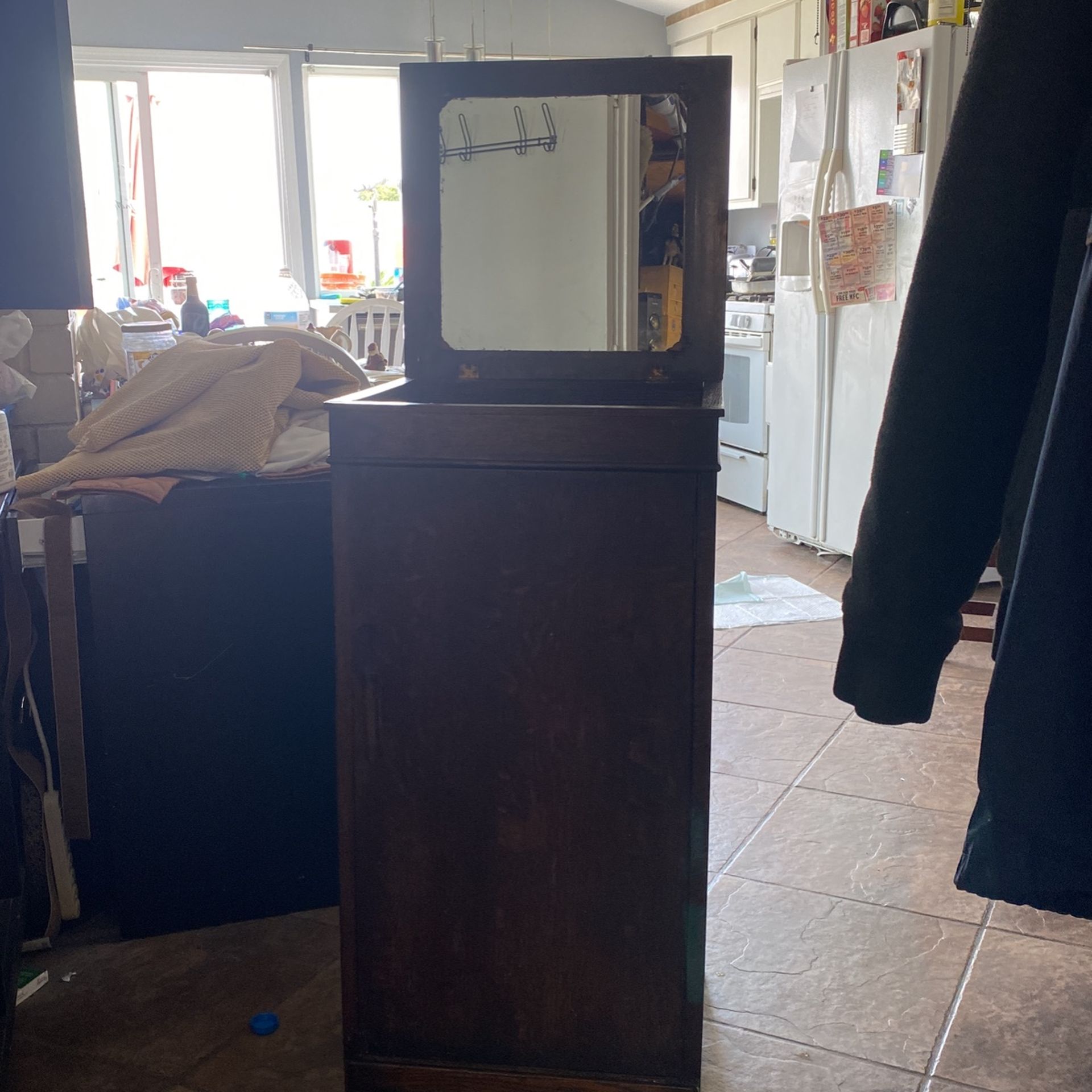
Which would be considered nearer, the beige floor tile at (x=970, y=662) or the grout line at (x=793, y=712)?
the grout line at (x=793, y=712)

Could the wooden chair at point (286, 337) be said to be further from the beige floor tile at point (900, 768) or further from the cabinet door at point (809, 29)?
the cabinet door at point (809, 29)

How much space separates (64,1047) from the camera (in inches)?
63.1

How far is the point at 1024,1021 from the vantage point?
1.66m

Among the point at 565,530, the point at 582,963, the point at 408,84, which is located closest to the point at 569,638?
the point at 565,530

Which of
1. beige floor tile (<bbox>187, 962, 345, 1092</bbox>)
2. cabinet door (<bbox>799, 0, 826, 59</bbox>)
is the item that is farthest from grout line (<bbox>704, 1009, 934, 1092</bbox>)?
cabinet door (<bbox>799, 0, 826, 59</bbox>)

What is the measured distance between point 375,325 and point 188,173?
2.74 m

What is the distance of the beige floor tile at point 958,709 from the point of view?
2.75 m

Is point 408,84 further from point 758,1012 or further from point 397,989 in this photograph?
point 758,1012

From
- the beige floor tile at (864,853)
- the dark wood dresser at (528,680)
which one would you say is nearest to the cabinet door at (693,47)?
the beige floor tile at (864,853)

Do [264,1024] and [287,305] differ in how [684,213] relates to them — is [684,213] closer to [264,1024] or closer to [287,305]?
[264,1024]

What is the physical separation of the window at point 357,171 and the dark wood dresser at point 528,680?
5.12 meters

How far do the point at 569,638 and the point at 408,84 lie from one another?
69 cm

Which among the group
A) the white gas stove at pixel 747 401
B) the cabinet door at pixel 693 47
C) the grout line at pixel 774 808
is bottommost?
the grout line at pixel 774 808

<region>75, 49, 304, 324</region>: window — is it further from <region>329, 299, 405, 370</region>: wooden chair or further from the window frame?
<region>329, 299, 405, 370</region>: wooden chair
